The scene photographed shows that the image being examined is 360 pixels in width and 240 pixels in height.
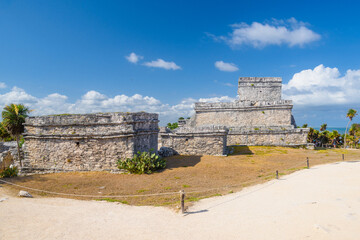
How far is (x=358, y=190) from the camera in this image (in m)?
7.46

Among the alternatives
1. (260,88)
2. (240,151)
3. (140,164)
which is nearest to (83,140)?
(140,164)

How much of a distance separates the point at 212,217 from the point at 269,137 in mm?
17702

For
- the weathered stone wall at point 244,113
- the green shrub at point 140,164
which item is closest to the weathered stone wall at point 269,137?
the weathered stone wall at point 244,113

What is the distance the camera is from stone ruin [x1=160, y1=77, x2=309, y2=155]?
2156 cm

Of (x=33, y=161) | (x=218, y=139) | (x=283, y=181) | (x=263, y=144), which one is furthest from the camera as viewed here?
(x=263, y=144)

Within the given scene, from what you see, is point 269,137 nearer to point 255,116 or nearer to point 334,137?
point 255,116

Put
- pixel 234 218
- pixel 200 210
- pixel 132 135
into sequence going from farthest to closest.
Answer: pixel 132 135
pixel 200 210
pixel 234 218

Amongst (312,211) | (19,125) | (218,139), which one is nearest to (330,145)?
(218,139)

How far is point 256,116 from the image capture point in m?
23.3

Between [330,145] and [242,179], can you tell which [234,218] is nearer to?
[242,179]

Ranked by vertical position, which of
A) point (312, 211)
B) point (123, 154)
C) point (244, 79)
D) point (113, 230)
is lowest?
point (113, 230)

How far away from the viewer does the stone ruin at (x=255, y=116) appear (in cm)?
2156

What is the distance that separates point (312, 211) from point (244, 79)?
2068 centimetres

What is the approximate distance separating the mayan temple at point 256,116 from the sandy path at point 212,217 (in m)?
13.6
